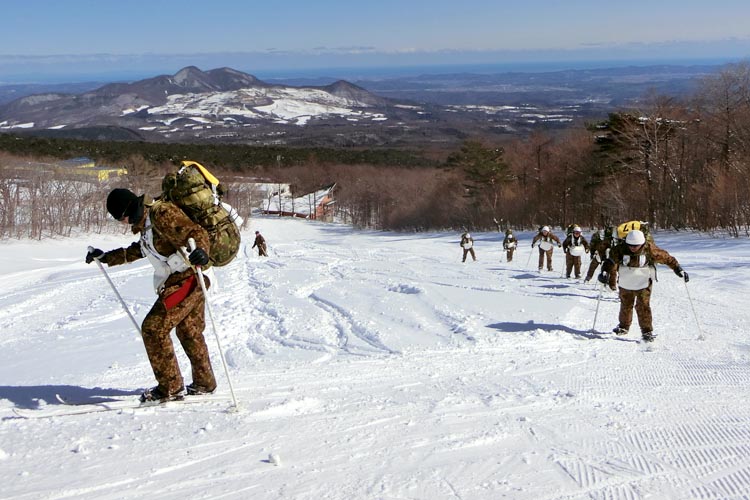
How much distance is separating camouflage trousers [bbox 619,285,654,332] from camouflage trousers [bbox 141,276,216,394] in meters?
6.03

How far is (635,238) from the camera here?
899cm

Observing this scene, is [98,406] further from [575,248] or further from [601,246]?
[575,248]

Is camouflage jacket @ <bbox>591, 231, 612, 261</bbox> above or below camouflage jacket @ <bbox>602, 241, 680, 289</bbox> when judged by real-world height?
below

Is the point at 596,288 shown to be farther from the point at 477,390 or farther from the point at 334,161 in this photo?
the point at 334,161

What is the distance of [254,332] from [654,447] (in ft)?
22.3

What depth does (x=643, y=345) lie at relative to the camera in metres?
8.66

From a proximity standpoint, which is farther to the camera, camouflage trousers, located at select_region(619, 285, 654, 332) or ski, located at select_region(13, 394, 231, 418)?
camouflage trousers, located at select_region(619, 285, 654, 332)

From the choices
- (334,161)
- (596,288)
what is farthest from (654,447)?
(334,161)

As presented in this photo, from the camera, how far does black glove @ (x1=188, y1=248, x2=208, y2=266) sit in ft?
16.8

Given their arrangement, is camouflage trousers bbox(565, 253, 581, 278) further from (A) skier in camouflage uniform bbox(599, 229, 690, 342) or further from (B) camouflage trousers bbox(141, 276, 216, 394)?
(B) camouflage trousers bbox(141, 276, 216, 394)

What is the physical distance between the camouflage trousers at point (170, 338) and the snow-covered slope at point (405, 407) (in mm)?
352

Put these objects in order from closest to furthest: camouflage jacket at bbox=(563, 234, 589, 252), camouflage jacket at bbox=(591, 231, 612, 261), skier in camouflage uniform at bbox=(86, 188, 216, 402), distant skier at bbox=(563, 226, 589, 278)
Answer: skier in camouflage uniform at bbox=(86, 188, 216, 402)
camouflage jacket at bbox=(591, 231, 612, 261)
distant skier at bbox=(563, 226, 589, 278)
camouflage jacket at bbox=(563, 234, 589, 252)

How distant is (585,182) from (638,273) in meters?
49.4

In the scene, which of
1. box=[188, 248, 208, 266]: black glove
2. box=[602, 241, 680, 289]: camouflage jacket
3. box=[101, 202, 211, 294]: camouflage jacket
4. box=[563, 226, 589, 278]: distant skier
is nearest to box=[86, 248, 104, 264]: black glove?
box=[101, 202, 211, 294]: camouflage jacket
